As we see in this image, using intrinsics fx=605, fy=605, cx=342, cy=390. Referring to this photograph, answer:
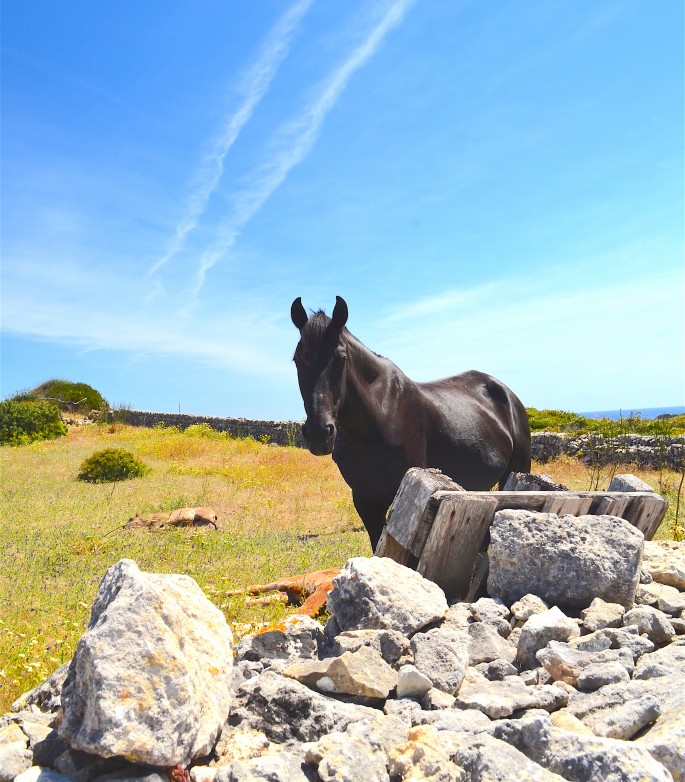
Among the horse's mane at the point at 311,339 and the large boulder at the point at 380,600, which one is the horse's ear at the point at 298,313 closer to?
the horse's mane at the point at 311,339

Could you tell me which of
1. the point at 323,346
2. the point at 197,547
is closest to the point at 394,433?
the point at 323,346

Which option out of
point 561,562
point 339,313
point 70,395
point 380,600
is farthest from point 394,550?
point 70,395

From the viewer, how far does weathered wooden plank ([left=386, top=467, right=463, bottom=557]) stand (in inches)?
129

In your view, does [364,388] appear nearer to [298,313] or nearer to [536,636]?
Result: [298,313]

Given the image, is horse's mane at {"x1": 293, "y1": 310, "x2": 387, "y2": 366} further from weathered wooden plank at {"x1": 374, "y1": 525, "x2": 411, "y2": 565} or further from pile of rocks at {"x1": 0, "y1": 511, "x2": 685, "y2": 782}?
pile of rocks at {"x1": 0, "y1": 511, "x2": 685, "y2": 782}

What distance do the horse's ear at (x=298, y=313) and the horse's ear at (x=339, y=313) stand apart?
37cm

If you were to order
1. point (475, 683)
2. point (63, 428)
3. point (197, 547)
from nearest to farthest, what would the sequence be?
point (475, 683), point (197, 547), point (63, 428)

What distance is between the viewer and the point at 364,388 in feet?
15.7

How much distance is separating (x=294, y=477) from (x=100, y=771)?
12850 millimetres

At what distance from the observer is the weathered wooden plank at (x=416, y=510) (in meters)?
3.27

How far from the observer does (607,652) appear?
2.44 m

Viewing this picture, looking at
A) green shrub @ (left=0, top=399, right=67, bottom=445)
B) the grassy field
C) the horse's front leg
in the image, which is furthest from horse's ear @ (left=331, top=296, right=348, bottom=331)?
green shrub @ (left=0, top=399, right=67, bottom=445)

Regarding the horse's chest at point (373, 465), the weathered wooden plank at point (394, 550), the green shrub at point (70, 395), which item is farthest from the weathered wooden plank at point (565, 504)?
the green shrub at point (70, 395)

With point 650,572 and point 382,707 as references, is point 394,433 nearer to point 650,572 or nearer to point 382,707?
point 650,572
